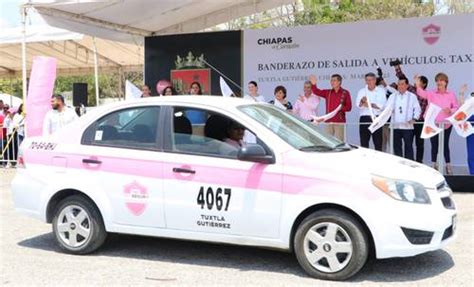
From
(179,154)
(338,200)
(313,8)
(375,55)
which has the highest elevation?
(313,8)

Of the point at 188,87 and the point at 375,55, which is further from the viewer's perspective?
the point at 188,87

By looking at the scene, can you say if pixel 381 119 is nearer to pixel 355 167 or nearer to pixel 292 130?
pixel 292 130

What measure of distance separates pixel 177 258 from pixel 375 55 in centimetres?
814

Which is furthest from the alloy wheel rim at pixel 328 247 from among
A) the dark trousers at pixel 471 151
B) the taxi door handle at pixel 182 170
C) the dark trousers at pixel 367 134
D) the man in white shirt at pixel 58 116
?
the man in white shirt at pixel 58 116

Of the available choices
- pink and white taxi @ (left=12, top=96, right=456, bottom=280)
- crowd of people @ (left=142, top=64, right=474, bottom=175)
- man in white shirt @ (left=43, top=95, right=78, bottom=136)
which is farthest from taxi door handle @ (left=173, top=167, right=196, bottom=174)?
man in white shirt @ (left=43, top=95, right=78, bottom=136)

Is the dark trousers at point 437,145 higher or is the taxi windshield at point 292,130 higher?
the taxi windshield at point 292,130

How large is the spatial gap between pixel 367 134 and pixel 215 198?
605 cm

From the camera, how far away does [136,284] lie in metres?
5.43

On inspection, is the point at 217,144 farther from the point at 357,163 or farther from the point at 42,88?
the point at 42,88

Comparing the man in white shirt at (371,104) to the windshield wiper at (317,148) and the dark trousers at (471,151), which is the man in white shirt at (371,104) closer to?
the dark trousers at (471,151)

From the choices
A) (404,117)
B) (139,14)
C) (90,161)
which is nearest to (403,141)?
(404,117)

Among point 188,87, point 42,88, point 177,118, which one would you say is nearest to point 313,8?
point 188,87

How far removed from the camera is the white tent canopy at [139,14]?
12258 mm

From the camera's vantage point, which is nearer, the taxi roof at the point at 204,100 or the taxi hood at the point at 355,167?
the taxi hood at the point at 355,167
